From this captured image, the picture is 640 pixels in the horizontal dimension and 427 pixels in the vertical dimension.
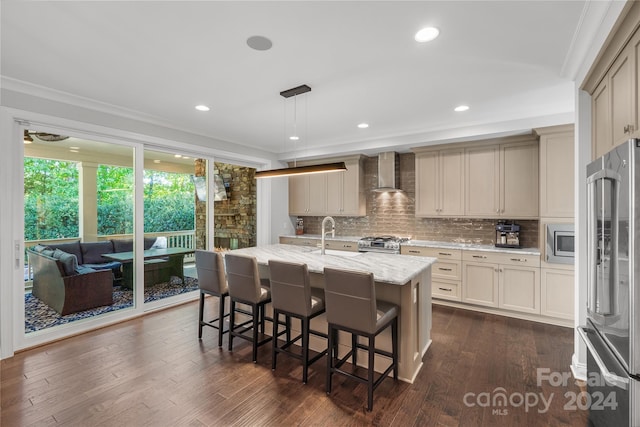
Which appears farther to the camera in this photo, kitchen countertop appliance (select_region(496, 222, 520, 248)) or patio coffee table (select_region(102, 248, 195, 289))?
kitchen countertop appliance (select_region(496, 222, 520, 248))

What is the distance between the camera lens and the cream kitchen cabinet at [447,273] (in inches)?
169

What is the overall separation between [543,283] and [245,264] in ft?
12.2

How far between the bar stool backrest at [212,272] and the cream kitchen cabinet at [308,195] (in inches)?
127

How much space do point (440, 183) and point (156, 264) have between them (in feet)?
15.2

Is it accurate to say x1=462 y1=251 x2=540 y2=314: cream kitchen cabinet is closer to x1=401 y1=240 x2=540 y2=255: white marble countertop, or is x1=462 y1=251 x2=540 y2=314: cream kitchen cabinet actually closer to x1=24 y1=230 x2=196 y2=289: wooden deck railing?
x1=401 y1=240 x2=540 y2=255: white marble countertop

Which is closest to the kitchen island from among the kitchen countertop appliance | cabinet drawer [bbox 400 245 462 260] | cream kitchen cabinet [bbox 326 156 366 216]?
cabinet drawer [bbox 400 245 462 260]

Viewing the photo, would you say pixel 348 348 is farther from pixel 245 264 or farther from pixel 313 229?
pixel 313 229

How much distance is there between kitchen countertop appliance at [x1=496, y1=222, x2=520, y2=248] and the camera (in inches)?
165

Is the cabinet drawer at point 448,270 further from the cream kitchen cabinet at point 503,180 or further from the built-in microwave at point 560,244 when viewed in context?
the built-in microwave at point 560,244

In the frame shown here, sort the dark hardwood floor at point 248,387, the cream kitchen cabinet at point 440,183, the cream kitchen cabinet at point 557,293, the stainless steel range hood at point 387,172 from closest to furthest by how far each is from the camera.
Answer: the dark hardwood floor at point 248,387 → the cream kitchen cabinet at point 557,293 → the cream kitchen cabinet at point 440,183 → the stainless steel range hood at point 387,172

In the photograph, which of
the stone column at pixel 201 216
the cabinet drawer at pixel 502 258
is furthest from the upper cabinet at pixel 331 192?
the cabinet drawer at pixel 502 258

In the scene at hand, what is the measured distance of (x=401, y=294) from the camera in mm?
2545

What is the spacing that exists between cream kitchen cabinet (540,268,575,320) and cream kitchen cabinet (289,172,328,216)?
3763 mm

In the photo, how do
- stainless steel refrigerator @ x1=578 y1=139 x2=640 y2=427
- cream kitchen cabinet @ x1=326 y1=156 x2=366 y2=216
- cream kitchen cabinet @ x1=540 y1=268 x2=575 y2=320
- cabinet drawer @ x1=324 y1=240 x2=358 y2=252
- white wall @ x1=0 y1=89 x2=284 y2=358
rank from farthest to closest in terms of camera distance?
cream kitchen cabinet @ x1=326 y1=156 x2=366 y2=216
cabinet drawer @ x1=324 y1=240 x2=358 y2=252
cream kitchen cabinet @ x1=540 y1=268 x2=575 y2=320
white wall @ x1=0 y1=89 x2=284 y2=358
stainless steel refrigerator @ x1=578 y1=139 x2=640 y2=427
